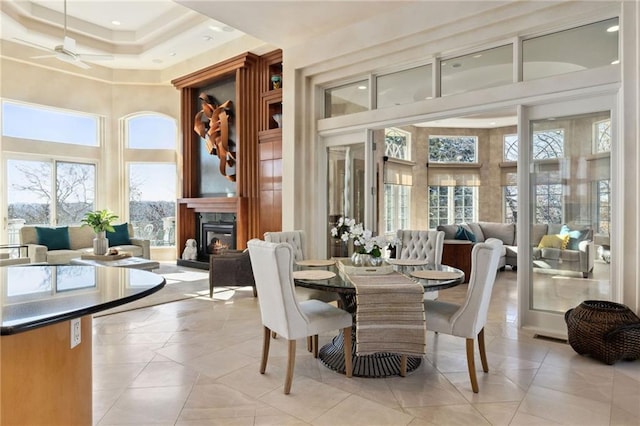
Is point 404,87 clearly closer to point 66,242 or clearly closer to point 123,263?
point 123,263

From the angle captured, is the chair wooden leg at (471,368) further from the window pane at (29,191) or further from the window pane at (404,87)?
the window pane at (29,191)

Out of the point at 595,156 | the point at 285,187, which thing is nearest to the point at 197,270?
the point at 285,187

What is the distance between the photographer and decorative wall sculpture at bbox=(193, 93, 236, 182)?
24.7 ft

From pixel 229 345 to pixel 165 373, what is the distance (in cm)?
69

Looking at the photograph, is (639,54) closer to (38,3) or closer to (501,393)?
(501,393)

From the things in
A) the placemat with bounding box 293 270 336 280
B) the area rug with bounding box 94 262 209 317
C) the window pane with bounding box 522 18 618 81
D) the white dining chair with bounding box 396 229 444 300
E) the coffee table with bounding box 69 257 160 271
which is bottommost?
the area rug with bounding box 94 262 209 317

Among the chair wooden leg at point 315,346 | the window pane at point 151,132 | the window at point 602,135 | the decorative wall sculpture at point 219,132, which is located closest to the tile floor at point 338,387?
the chair wooden leg at point 315,346

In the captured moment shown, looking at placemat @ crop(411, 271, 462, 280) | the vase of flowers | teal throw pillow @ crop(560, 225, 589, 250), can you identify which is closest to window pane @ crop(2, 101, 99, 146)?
the vase of flowers

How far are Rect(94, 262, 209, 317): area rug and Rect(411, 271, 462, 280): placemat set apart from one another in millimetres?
2696

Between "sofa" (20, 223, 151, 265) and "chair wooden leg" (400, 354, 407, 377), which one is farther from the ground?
"sofa" (20, 223, 151, 265)

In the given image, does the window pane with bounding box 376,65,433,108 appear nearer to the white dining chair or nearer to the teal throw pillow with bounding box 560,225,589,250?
the white dining chair

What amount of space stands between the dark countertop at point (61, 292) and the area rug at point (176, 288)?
2.19 metres

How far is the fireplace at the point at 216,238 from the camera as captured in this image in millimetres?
7625

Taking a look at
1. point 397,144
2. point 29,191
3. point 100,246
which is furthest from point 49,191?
point 397,144
